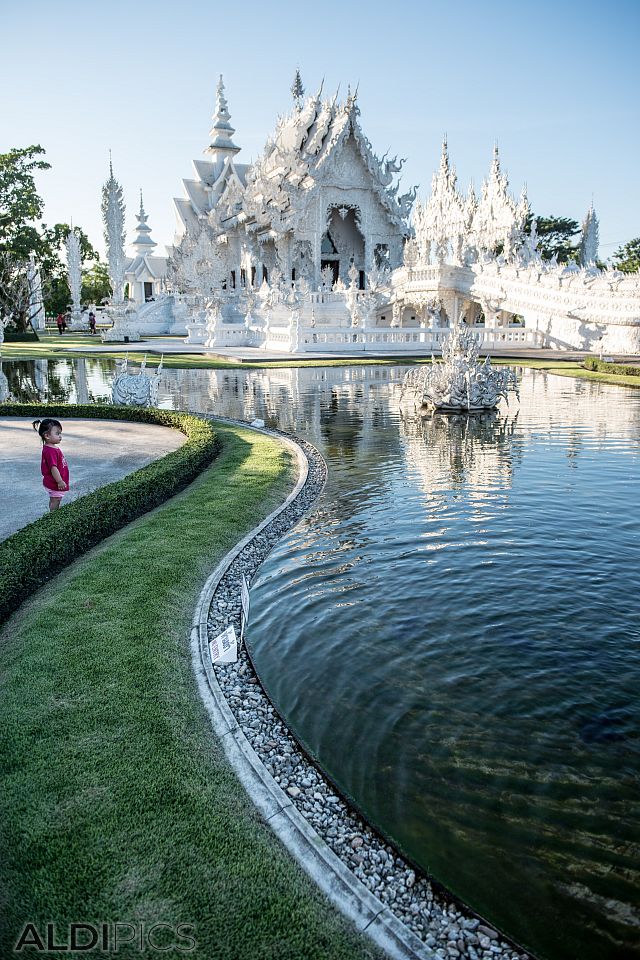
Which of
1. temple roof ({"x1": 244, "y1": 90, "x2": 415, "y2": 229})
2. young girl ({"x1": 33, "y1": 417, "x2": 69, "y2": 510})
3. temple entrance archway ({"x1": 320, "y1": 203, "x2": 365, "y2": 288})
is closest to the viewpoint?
young girl ({"x1": 33, "y1": 417, "x2": 69, "y2": 510})

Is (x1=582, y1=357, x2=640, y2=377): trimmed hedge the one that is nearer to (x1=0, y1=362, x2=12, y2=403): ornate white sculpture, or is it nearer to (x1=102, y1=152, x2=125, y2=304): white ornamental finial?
(x1=0, y1=362, x2=12, y2=403): ornate white sculpture

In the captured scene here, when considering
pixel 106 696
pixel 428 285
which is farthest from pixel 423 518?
pixel 428 285

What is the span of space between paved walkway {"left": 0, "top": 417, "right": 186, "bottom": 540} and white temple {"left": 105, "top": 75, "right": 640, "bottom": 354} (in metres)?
21.3

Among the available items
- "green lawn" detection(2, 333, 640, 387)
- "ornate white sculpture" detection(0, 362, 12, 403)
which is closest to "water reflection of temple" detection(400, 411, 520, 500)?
"green lawn" detection(2, 333, 640, 387)

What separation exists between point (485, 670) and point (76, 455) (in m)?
8.74

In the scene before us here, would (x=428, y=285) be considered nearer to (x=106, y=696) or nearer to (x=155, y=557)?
(x=155, y=557)

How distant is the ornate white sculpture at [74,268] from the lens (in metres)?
65.7

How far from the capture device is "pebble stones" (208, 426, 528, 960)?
2958mm

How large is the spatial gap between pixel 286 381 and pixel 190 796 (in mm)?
20363

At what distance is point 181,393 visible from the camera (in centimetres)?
2059

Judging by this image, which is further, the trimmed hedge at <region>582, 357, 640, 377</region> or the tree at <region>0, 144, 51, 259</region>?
the tree at <region>0, 144, 51, 259</region>

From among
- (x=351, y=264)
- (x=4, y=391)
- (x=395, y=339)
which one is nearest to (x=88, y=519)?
(x=4, y=391)

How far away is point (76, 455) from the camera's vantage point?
1177 centimetres

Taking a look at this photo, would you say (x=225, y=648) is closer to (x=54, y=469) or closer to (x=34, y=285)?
(x=54, y=469)
